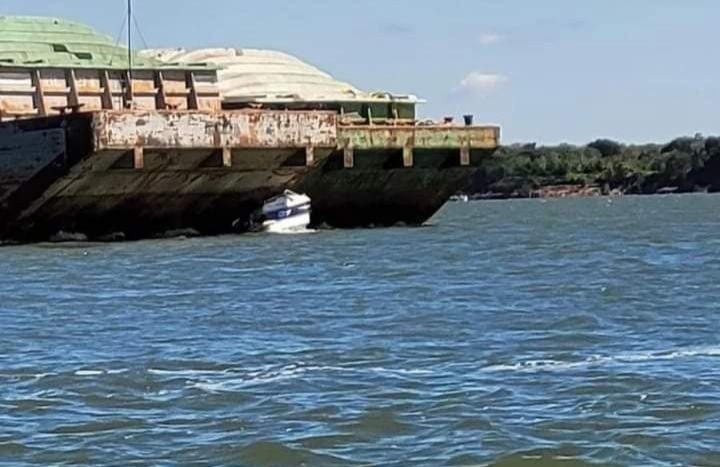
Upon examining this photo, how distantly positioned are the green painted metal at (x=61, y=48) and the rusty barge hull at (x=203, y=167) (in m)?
5.60

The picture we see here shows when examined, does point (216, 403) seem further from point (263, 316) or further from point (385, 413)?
point (263, 316)

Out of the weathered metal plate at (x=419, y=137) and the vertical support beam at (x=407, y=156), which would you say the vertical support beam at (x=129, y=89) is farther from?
the vertical support beam at (x=407, y=156)

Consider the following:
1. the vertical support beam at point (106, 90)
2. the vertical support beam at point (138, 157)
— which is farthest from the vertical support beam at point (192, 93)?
the vertical support beam at point (138, 157)

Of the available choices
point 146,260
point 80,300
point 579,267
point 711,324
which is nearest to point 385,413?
point 711,324

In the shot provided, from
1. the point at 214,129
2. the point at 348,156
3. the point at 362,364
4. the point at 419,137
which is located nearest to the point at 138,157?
the point at 214,129

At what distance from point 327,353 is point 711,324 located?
4.69m

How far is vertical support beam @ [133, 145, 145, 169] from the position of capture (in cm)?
3759

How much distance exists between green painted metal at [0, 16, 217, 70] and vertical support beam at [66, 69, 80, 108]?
8.1 inches

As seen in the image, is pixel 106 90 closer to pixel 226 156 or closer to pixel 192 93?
pixel 192 93

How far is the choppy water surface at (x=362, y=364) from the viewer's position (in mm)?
12391

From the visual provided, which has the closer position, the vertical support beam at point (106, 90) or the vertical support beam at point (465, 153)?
the vertical support beam at point (106, 90)

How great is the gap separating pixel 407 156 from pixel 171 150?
29.8 ft

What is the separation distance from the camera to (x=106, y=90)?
4572cm

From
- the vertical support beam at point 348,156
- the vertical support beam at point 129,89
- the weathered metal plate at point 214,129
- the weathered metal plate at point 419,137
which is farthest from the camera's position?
the vertical support beam at point 129,89
